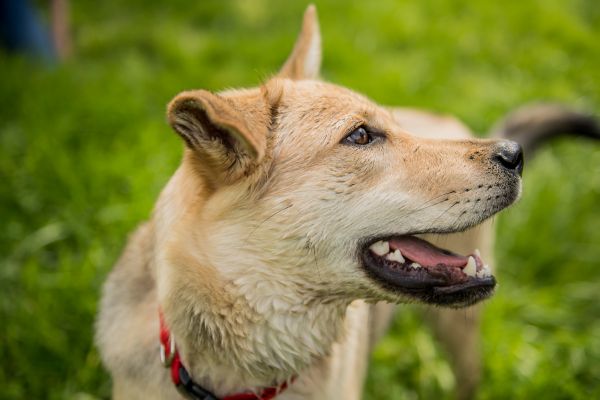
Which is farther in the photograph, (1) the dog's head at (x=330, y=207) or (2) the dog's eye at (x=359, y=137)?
(2) the dog's eye at (x=359, y=137)

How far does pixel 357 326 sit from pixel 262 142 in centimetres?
103

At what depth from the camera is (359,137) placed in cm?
238

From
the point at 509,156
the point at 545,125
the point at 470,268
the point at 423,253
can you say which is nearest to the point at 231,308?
the point at 423,253

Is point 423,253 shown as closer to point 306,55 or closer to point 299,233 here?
point 299,233

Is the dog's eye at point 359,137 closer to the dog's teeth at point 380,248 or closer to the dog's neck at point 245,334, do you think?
the dog's teeth at point 380,248

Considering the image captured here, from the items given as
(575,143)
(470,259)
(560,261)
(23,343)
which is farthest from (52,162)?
(575,143)

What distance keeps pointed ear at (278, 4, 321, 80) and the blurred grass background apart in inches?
67.3

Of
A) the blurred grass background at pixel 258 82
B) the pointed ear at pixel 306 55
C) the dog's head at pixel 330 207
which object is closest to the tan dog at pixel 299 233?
the dog's head at pixel 330 207

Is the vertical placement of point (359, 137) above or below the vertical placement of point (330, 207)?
above

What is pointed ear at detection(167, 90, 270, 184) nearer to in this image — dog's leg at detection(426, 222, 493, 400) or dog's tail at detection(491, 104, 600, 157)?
dog's leg at detection(426, 222, 493, 400)

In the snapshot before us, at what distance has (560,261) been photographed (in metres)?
4.65

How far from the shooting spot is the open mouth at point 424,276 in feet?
7.47

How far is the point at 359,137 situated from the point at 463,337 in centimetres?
170

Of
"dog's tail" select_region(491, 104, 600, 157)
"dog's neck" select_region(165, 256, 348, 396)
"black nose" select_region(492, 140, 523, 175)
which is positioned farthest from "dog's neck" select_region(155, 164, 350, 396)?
"dog's tail" select_region(491, 104, 600, 157)
